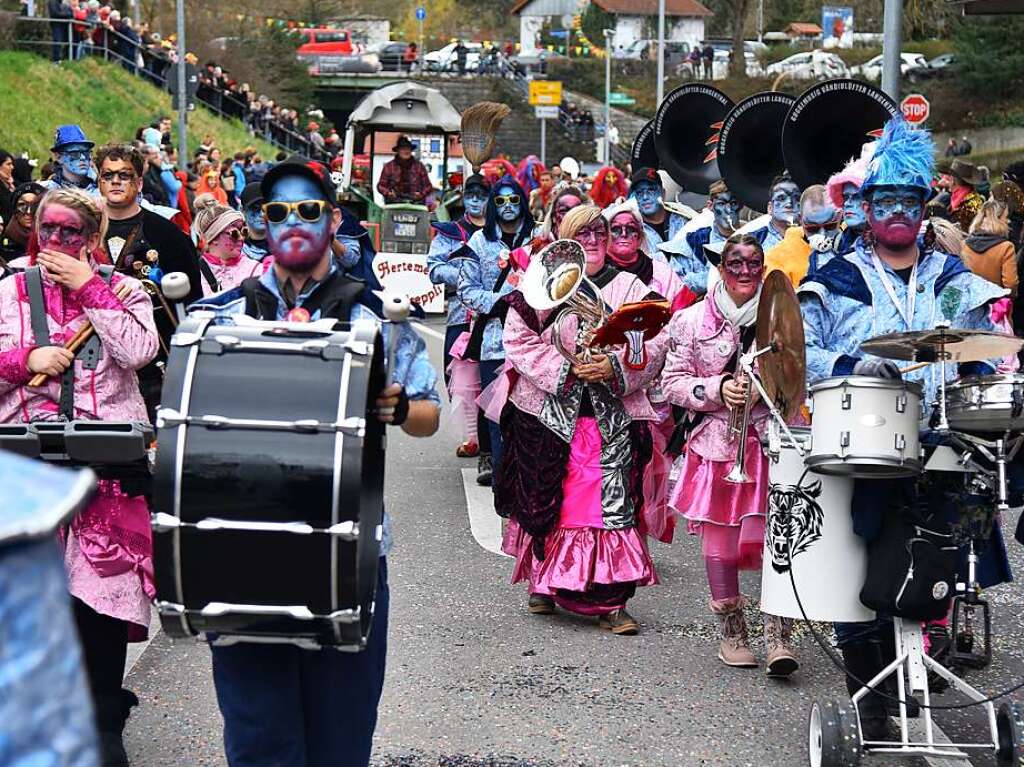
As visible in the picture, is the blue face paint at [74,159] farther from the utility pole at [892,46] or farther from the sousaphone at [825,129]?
the utility pole at [892,46]

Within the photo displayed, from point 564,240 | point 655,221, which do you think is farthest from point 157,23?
point 564,240

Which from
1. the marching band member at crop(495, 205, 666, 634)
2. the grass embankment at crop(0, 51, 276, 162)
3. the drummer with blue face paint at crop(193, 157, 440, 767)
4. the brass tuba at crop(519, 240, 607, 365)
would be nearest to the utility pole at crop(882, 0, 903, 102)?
the marching band member at crop(495, 205, 666, 634)

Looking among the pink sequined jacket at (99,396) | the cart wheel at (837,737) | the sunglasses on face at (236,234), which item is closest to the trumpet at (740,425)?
the cart wheel at (837,737)

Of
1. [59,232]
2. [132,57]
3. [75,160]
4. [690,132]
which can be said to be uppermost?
[132,57]

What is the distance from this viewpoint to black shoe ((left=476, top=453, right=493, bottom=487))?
402 inches

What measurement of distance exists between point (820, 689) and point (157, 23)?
54406mm

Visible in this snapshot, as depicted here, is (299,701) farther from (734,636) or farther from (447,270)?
(447,270)

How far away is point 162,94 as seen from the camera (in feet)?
126

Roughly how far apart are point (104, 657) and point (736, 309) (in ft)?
9.42

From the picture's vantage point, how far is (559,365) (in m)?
7.00

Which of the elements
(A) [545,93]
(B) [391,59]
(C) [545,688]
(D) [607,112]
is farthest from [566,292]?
(B) [391,59]

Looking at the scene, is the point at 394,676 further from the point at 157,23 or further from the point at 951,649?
the point at 157,23

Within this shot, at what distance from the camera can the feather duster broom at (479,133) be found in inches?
603

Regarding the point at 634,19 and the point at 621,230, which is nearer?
the point at 621,230
